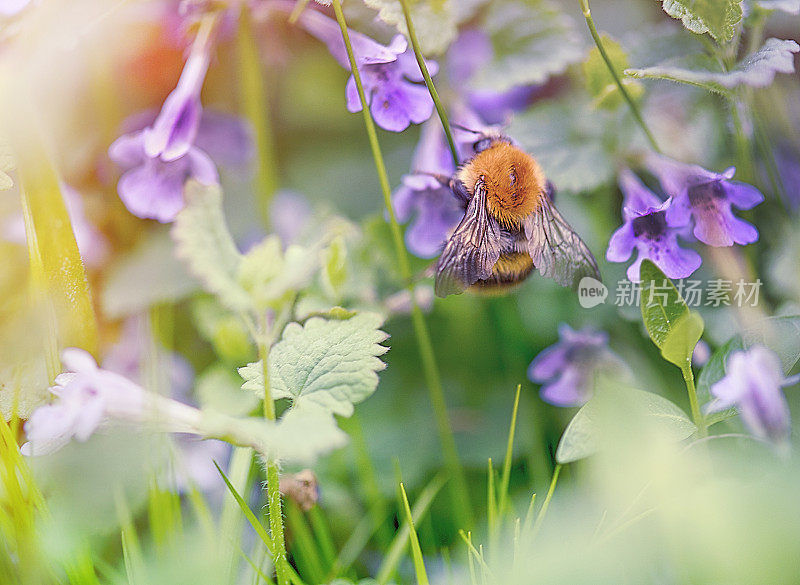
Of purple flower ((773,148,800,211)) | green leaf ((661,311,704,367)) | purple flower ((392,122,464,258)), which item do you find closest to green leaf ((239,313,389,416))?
green leaf ((661,311,704,367))

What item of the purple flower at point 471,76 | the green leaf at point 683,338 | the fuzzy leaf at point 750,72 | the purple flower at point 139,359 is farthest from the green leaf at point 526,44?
the purple flower at point 139,359

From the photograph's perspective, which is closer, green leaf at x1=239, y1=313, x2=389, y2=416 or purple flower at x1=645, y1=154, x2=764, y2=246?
green leaf at x1=239, y1=313, x2=389, y2=416

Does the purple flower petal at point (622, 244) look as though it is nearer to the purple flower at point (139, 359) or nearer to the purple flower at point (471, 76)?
the purple flower at point (471, 76)

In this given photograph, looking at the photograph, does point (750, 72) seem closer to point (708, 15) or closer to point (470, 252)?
point (708, 15)

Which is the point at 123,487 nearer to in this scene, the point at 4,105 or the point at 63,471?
the point at 63,471

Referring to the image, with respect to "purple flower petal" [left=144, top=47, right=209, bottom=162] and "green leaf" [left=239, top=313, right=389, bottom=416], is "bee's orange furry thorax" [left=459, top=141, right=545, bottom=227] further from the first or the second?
"purple flower petal" [left=144, top=47, right=209, bottom=162]

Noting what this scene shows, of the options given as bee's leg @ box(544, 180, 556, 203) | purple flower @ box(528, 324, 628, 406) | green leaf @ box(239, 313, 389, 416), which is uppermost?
bee's leg @ box(544, 180, 556, 203)
